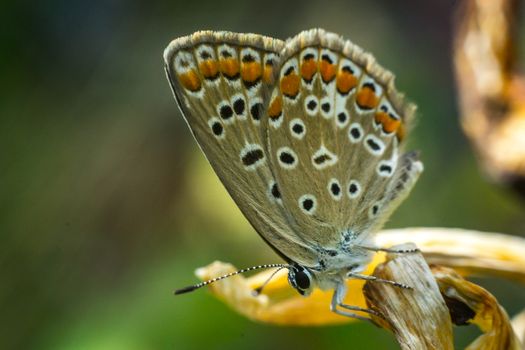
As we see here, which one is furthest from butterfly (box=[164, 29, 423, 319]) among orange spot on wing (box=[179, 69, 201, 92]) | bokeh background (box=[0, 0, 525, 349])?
bokeh background (box=[0, 0, 525, 349])

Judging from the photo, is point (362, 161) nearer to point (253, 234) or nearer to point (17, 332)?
point (253, 234)

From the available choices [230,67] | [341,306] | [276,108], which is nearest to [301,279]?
[341,306]

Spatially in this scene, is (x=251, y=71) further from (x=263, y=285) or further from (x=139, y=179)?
(x=139, y=179)

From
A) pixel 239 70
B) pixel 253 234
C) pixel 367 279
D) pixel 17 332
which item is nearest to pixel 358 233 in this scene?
pixel 367 279

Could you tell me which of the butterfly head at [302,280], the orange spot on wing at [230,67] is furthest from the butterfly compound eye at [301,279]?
the orange spot on wing at [230,67]

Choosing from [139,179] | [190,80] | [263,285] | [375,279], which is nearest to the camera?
[375,279]

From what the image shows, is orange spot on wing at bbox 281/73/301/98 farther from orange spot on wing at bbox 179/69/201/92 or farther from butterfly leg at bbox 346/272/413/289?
butterfly leg at bbox 346/272/413/289

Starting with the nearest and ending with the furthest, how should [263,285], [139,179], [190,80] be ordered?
[190,80] → [263,285] → [139,179]
